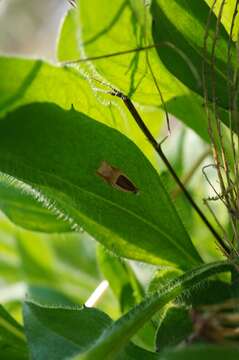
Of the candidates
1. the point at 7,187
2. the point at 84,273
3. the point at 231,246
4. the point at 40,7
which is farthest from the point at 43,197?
the point at 40,7

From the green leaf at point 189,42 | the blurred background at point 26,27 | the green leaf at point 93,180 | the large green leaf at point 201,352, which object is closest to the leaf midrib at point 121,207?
the green leaf at point 93,180

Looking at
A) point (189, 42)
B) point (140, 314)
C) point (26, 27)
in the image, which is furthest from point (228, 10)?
point (26, 27)

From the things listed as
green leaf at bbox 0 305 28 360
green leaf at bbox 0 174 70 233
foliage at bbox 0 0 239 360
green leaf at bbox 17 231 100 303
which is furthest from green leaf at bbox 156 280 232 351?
green leaf at bbox 17 231 100 303

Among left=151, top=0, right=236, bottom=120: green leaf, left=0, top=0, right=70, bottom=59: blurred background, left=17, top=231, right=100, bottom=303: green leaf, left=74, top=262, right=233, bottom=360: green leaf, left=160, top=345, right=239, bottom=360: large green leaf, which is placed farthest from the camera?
left=0, top=0, right=70, bottom=59: blurred background

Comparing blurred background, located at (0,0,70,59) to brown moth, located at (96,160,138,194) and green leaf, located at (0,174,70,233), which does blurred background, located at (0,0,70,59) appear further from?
brown moth, located at (96,160,138,194)

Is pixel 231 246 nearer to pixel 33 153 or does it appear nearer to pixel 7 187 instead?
pixel 33 153

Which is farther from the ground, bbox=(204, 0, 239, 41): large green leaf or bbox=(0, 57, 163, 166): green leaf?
bbox=(204, 0, 239, 41): large green leaf

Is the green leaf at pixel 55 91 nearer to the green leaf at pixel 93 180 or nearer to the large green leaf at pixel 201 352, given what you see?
the green leaf at pixel 93 180
